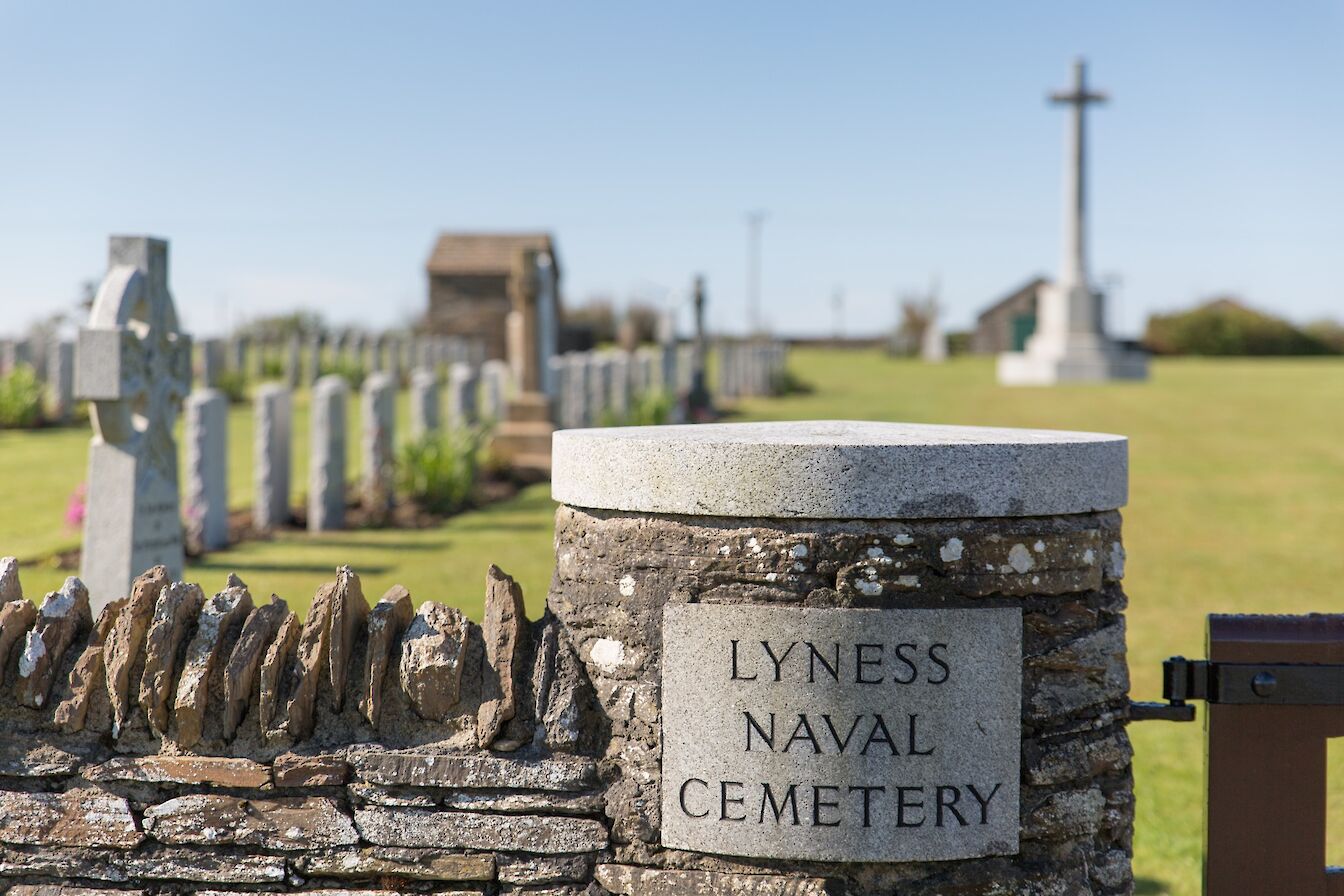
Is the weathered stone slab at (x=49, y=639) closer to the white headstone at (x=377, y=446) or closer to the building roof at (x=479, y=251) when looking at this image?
the white headstone at (x=377, y=446)

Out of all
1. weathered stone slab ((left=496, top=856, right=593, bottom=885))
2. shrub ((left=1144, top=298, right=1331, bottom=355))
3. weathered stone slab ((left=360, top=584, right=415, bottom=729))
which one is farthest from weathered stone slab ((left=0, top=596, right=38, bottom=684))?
shrub ((left=1144, top=298, right=1331, bottom=355))

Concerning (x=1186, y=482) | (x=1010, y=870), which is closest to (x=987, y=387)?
(x=1186, y=482)

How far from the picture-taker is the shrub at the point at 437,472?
37.8 ft

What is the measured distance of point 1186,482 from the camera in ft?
43.4

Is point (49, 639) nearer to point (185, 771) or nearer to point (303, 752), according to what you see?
point (185, 771)

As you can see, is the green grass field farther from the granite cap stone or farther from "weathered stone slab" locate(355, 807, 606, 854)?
"weathered stone slab" locate(355, 807, 606, 854)

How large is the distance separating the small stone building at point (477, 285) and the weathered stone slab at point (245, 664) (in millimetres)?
32964

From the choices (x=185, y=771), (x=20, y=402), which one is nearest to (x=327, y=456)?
(x=185, y=771)

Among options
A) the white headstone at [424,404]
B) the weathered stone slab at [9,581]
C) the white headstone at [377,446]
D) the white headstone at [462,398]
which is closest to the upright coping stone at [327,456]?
the white headstone at [377,446]

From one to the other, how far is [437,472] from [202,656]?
27.1 ft

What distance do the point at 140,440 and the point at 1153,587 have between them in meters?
6.21

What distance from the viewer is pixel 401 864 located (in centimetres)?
326

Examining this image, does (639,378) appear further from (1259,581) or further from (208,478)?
(1259,581)

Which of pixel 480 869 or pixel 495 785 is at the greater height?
pixel 495 785
